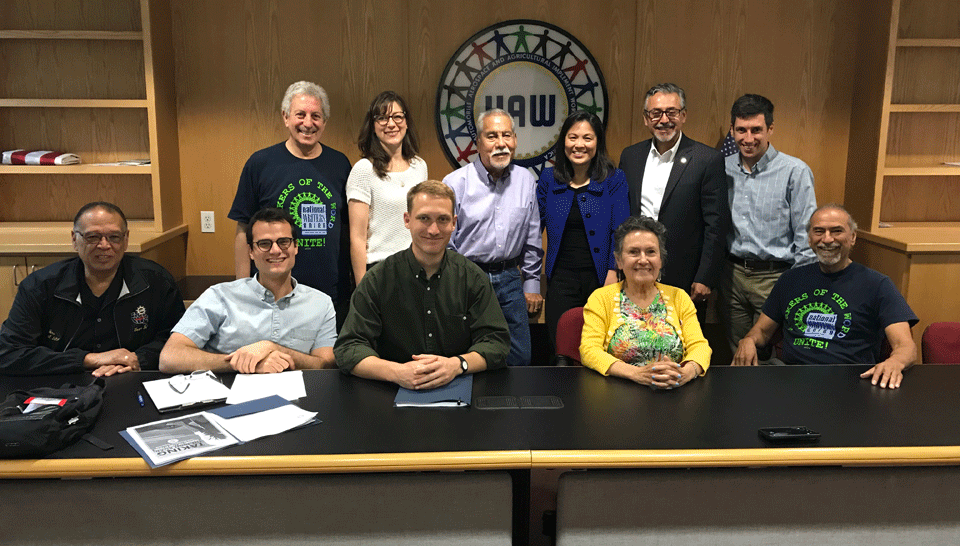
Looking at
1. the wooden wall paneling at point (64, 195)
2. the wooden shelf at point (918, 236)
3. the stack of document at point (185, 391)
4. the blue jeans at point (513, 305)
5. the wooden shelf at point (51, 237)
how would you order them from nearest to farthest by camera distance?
the stack of document at point (185, 391) → the blue jeans at point (513, 305) → the wooden shelf at point (51, 237) → the wooden shelf at point (918, 236) → the wooden wall paneling at point (64, 195)

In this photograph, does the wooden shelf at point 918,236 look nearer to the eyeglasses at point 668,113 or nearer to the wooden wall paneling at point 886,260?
the wooden wall paneling at point 886,260

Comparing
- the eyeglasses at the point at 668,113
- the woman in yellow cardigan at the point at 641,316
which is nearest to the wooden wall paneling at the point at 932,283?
the eyeglasses at the point at 668,113

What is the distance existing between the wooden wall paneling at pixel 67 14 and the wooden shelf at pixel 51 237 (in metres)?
1.09

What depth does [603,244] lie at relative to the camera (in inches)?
117

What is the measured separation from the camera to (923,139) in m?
4.20

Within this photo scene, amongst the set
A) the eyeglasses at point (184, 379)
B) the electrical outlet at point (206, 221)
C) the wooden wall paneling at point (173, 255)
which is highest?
the electrical outlet at point (206, 221)

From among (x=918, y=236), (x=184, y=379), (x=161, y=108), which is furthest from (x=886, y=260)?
(x=161, y=108)

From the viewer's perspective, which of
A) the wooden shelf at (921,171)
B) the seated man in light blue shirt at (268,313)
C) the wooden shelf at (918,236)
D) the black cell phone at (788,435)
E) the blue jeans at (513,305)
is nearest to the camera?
the black cell phone at (788,435)

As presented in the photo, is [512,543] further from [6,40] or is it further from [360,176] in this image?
[6,40]

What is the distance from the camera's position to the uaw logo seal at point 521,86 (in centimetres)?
397

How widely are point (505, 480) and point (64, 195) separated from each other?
11.8 feet

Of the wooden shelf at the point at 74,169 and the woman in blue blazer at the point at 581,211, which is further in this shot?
the wooden shelf at the point at 74,169

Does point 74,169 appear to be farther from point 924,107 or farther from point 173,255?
point 924,107

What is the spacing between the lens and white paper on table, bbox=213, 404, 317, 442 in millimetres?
1732
